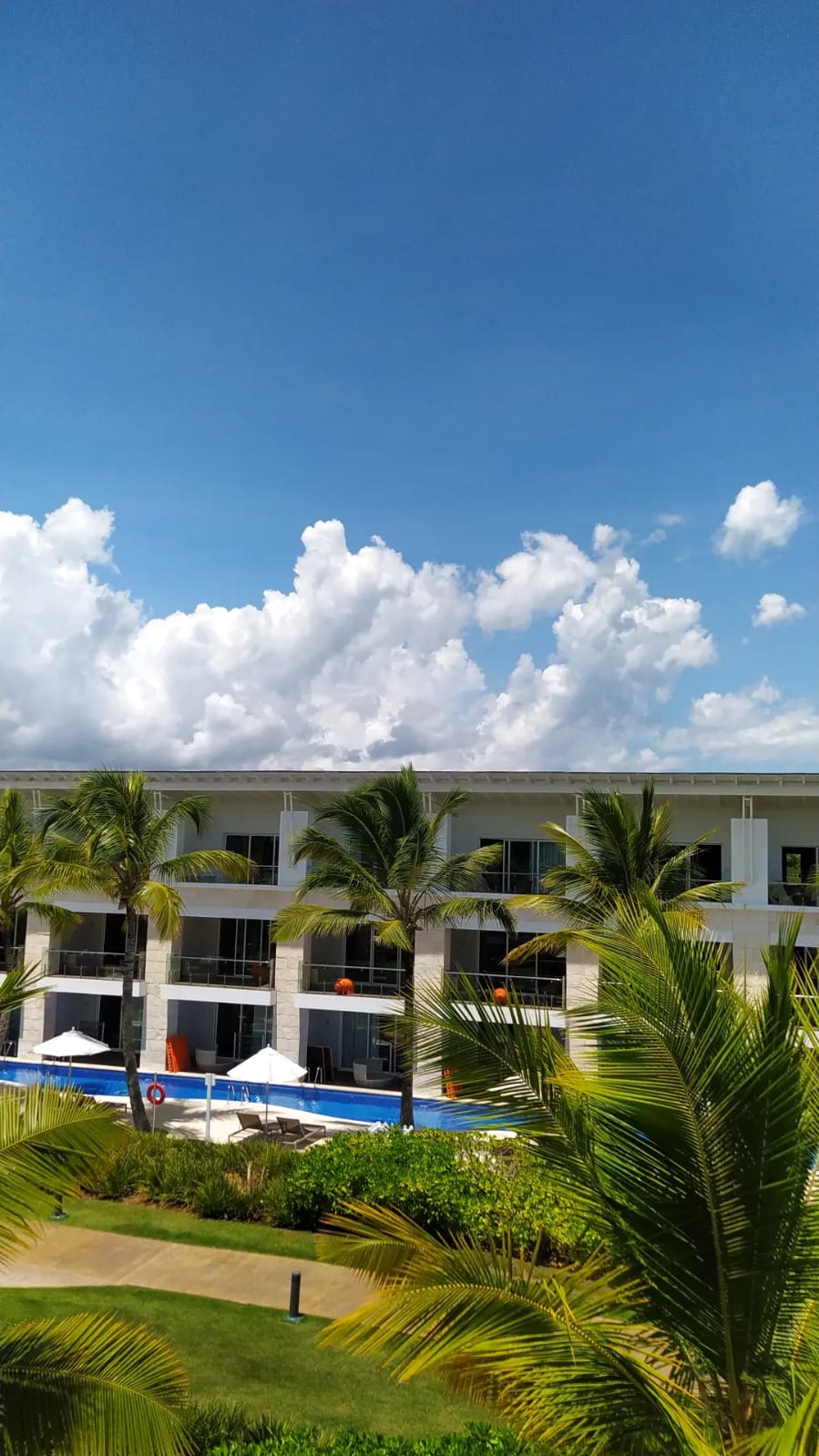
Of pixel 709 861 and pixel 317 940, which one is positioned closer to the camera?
pixel 709 861

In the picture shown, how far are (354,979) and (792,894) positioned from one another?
1286cm

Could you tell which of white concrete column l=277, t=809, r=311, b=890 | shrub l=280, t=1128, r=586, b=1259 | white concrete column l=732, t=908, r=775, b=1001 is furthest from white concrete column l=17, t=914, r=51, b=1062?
white concrete column l=732, t=908, r=775, b=1001

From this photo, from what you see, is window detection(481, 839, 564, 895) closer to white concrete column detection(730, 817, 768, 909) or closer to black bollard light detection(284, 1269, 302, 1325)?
white concrete column detection(730, 817, 768, 909)

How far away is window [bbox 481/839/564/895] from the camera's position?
28453mm

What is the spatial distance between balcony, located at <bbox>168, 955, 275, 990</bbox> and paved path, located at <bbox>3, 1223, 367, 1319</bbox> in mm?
14159

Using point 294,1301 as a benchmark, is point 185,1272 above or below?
below

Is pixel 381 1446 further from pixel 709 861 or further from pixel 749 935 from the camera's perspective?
pixel 709 861

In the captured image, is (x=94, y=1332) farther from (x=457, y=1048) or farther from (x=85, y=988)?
(x=85, y=988)

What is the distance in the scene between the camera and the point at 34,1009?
30219 mm

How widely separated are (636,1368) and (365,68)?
44.0ft

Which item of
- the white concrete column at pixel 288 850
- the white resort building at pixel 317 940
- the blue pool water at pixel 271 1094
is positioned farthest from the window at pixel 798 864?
the white concrete column at pixel 288 850

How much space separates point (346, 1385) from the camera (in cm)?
992

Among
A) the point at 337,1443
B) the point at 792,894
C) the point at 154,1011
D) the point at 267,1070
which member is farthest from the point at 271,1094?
the point at 337,1443

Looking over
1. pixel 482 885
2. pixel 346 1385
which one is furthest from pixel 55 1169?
pixel 482 885
